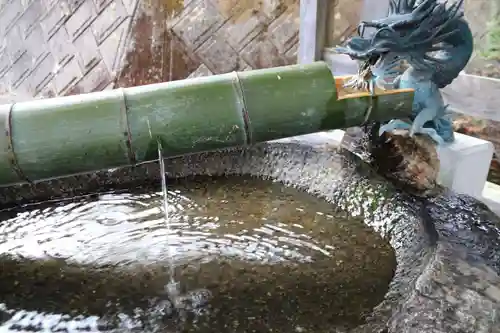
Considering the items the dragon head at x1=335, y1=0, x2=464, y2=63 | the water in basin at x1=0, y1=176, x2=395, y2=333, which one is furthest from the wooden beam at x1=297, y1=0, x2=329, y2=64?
the water in basin at x1=0, y1=176, x2=395, y2=333

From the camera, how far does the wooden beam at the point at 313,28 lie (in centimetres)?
461

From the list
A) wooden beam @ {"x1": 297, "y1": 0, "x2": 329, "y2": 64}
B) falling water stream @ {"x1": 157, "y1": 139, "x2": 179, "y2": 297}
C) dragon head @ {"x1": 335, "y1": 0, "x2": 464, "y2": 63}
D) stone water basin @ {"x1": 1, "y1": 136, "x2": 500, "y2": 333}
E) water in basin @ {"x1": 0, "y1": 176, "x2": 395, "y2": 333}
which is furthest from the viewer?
wooden beam @ {"x1": 297, "y1": 0, "x2": 329, "y2": 64}

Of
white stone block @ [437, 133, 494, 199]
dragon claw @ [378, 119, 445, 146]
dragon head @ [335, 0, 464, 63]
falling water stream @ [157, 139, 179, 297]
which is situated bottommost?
falling water stream @ [157, 139, 179, 297]

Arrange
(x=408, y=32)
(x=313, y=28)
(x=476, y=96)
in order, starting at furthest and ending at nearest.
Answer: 1. (x=313, y=28)
2. (x=476, y=96)
3. (x=408, y=32)

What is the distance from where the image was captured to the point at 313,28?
469 centimetres

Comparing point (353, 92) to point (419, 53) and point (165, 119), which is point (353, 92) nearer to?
point (419, 53)

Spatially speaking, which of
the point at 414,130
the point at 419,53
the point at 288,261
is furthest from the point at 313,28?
the point at 288,261

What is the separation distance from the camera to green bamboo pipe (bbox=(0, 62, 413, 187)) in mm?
2328

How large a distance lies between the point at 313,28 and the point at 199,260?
123 inches

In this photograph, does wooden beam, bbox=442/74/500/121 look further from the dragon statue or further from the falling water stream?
the falling water stream

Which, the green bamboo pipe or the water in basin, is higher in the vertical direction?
the green bamboo pipe

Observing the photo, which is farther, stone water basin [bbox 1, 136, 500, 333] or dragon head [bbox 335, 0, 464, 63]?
dragon head [bbox 335, 0, 464, 63]

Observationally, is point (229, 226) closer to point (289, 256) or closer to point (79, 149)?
point (289, 256)

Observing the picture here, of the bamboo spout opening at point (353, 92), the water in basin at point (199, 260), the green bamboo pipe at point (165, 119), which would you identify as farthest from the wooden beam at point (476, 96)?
the water in basin at point (199, 260)
